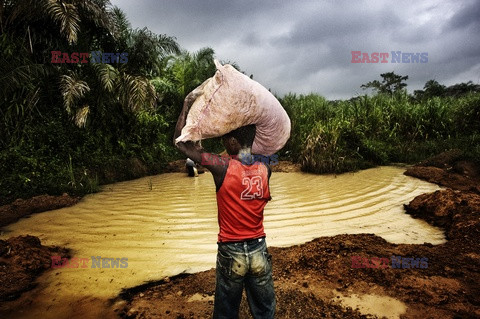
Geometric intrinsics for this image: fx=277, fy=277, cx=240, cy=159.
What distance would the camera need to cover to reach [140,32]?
28.8ft

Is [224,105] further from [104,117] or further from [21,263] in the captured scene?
[104,117]

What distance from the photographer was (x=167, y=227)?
371 cm

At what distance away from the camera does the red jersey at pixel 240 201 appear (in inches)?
54.9

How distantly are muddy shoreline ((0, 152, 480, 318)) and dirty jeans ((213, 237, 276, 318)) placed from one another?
0.57 m

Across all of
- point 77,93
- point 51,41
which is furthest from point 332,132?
point 51,41

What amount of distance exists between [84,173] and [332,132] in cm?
666

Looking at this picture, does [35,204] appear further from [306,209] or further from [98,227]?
[306,209]

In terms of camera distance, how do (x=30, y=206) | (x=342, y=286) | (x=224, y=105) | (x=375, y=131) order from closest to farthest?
(x=224, y=105)
(x=342, y=286)
(x=30, y=206)
(x=375, y=131)

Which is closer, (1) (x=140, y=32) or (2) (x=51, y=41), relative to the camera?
(2) (x=51, y=41)

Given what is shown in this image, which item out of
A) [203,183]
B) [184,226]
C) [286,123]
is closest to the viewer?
[286,123]

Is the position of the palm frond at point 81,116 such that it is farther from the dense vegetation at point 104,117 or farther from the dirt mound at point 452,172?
the dirt mound at point 452,172

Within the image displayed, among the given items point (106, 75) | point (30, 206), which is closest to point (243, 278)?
point (30, 206)

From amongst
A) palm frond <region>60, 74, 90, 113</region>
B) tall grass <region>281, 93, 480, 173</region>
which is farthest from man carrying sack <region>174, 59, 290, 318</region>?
palm frond <region>60, 74, 90, 113</region>

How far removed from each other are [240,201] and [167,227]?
2.59 meters
